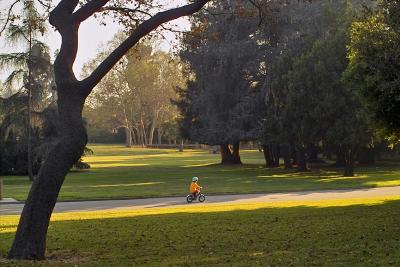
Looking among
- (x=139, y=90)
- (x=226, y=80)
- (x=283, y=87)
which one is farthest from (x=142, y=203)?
(x=139, y=90)

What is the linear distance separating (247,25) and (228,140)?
35.7 feet

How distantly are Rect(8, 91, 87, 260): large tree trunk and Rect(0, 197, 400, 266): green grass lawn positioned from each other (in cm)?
44

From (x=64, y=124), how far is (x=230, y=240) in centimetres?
413

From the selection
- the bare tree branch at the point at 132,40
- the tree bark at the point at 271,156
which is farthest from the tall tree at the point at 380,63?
the tree bark at the point at 271,156

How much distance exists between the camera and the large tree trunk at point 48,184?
9969mm

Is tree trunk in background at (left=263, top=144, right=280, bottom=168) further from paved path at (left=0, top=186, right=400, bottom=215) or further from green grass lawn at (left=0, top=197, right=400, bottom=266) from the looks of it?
green grass lawn at (left=0, top=197, right=400, bottom=266)

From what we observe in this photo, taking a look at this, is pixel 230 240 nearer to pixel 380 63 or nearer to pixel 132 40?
pixel 132 40

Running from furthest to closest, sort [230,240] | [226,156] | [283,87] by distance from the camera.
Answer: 1. [226,156]
2. [283,87]
3. [230,240]

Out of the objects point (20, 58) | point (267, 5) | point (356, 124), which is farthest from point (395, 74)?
point (20, 58)

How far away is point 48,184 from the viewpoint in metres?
10.2

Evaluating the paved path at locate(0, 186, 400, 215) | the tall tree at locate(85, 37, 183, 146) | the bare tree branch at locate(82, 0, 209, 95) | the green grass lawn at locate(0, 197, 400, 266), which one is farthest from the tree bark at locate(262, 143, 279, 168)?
the tall tree at locate(85, 37, 183, 146)

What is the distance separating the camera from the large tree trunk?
997 centimetres

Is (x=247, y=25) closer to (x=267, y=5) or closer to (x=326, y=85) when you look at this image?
(x=326, y=85)

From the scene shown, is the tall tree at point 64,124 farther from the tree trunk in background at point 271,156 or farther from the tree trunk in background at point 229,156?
the tree trunk in background at point 229,156
